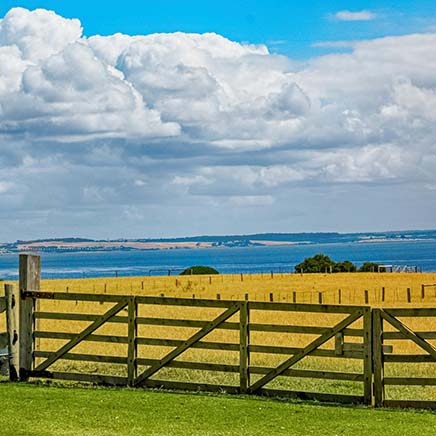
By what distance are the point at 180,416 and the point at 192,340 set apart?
210 centimetres

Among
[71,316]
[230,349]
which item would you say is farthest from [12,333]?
[230,349]

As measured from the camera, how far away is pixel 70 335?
52.0ft

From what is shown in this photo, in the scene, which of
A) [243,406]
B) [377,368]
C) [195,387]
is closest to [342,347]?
[377,368]

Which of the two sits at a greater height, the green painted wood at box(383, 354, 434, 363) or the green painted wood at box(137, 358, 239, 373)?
the green painted wood at box(383, 354, 434, 363)

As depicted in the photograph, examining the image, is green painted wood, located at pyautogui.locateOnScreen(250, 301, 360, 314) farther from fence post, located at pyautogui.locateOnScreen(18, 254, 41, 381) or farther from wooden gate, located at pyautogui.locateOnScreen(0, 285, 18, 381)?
wooden gate, located at pyautogui.locateOnScreen(0, 285, 18, 381)

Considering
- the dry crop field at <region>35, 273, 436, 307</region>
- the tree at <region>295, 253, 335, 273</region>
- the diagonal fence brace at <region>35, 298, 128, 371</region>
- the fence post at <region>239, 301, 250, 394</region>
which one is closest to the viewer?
the fence post at <region>239, 301, 250, 394</region>

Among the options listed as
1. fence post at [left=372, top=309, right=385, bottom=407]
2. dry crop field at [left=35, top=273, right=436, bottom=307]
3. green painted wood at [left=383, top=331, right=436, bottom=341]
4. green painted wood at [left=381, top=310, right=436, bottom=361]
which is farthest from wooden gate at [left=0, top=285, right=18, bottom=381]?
dry crop field at [left=35, top=273, right=436, bottom=307]

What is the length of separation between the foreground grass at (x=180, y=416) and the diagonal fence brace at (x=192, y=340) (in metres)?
0.51

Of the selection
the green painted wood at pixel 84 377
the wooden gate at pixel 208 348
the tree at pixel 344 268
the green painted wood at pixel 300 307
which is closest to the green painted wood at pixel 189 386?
the wooden gate at pixel 208 348

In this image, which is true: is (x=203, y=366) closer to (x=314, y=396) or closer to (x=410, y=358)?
(x=314, y=396)

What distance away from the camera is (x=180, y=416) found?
1273 centimetres

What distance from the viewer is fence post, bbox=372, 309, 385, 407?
13.5 m

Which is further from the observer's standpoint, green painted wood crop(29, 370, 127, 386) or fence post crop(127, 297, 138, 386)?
green painted wood crop(29, 370, 127, 386)

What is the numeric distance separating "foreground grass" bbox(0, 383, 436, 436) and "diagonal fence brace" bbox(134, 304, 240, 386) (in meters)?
0.51
